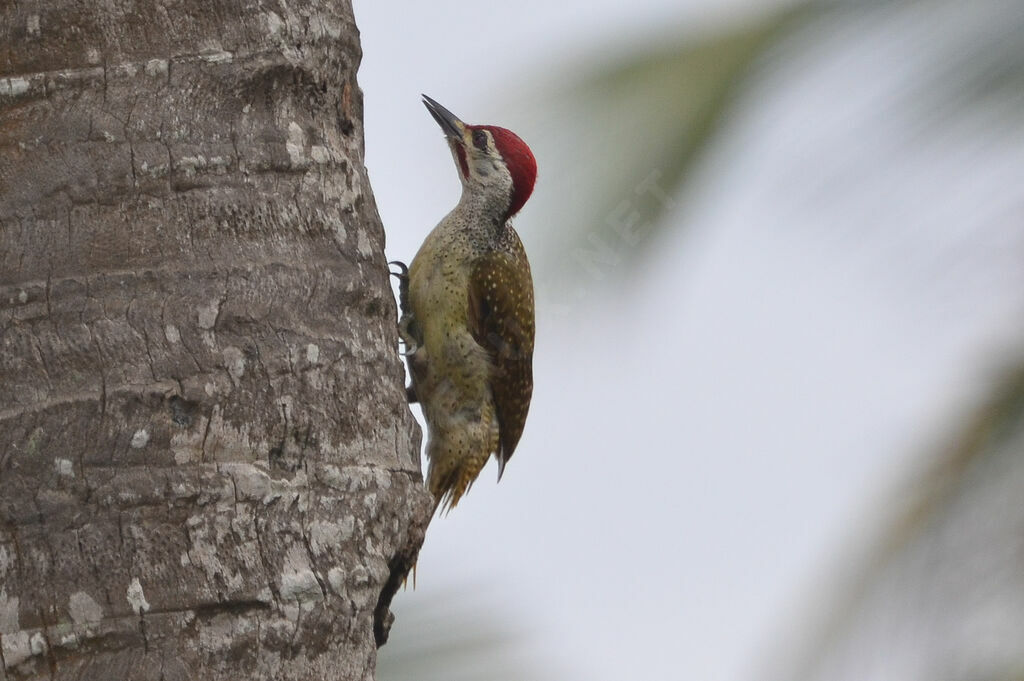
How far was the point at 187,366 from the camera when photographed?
2.47 metres

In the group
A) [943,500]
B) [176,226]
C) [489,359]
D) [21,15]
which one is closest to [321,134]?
[176,226]

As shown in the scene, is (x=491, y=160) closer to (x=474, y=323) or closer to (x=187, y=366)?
(x=474, y=323)

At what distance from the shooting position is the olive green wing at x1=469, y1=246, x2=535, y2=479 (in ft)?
16.5

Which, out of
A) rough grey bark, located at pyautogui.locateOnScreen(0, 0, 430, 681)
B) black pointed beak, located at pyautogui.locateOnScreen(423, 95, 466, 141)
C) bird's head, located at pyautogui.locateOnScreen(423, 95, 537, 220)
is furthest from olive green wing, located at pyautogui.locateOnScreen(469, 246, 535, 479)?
rough grey bark, located at pyautogui.locateOnScreen(0, 0, 430, 681)

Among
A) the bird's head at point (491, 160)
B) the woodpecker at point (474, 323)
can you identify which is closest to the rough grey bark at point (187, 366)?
the woodpecker at point (474, 323)

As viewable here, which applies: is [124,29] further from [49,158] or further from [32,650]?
[32,650]

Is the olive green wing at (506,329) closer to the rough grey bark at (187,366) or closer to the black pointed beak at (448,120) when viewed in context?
the black pointed beak at (448,120)

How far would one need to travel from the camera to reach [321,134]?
2.84m

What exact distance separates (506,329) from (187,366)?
2.69 meters

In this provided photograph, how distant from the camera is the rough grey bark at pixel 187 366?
234 centimetres

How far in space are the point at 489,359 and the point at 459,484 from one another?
456 mm

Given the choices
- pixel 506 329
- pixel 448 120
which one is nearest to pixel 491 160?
pixel 448 120

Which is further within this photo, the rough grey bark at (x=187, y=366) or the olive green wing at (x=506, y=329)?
the olive green wing at (x=506, y=329)

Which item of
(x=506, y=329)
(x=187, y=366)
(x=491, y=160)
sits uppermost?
(x=491, y=160)
